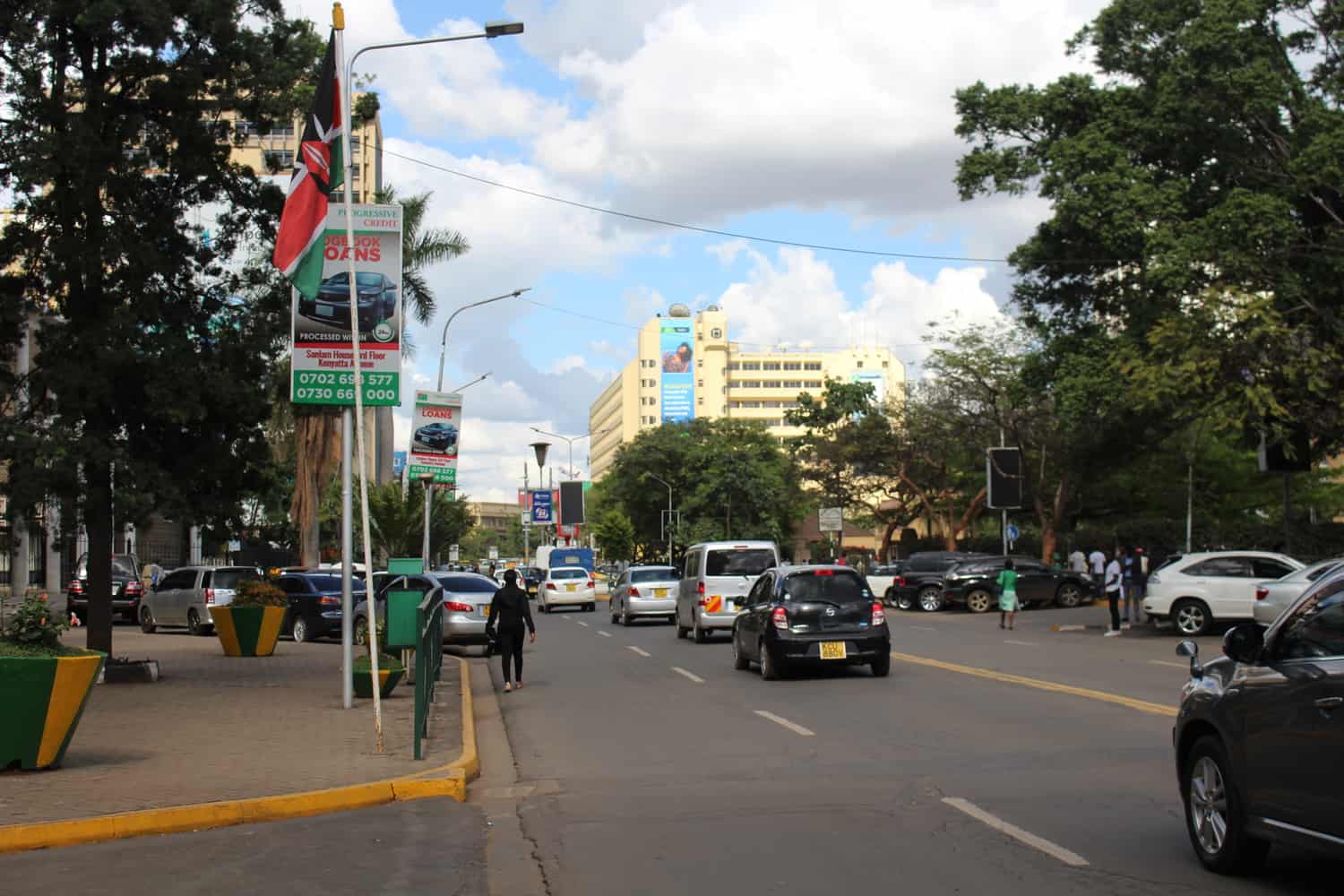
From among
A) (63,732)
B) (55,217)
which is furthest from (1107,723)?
(55,217)

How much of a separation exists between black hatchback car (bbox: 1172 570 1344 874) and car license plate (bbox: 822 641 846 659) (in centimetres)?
1115

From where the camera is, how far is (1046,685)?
17.4 meters

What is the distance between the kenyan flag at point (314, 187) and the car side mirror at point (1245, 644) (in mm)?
10567

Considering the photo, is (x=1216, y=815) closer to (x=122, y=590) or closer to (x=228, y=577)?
(x=228, y=577)

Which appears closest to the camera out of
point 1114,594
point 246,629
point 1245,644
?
point 1245,644

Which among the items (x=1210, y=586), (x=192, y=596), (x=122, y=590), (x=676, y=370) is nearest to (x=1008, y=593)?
(x=1210, y=586)

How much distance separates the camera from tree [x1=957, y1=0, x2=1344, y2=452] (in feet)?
90.6

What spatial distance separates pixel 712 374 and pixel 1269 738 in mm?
168168

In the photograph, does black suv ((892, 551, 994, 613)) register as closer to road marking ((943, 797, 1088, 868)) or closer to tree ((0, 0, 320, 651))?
tree ((0, 0, 320, 651))

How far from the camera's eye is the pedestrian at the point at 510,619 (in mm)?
18422

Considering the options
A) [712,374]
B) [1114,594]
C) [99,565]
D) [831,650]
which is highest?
[712,374]

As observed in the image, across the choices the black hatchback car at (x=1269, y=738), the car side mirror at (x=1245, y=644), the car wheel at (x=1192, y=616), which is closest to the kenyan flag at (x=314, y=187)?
the black hatchback car at (x=1269, y=738)

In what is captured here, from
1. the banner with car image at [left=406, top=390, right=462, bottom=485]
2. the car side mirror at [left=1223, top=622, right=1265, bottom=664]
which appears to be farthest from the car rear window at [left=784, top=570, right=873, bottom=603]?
the banner with car image at [left=406, top=390, right=462, bottom=485]

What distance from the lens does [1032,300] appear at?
35.0 meters
